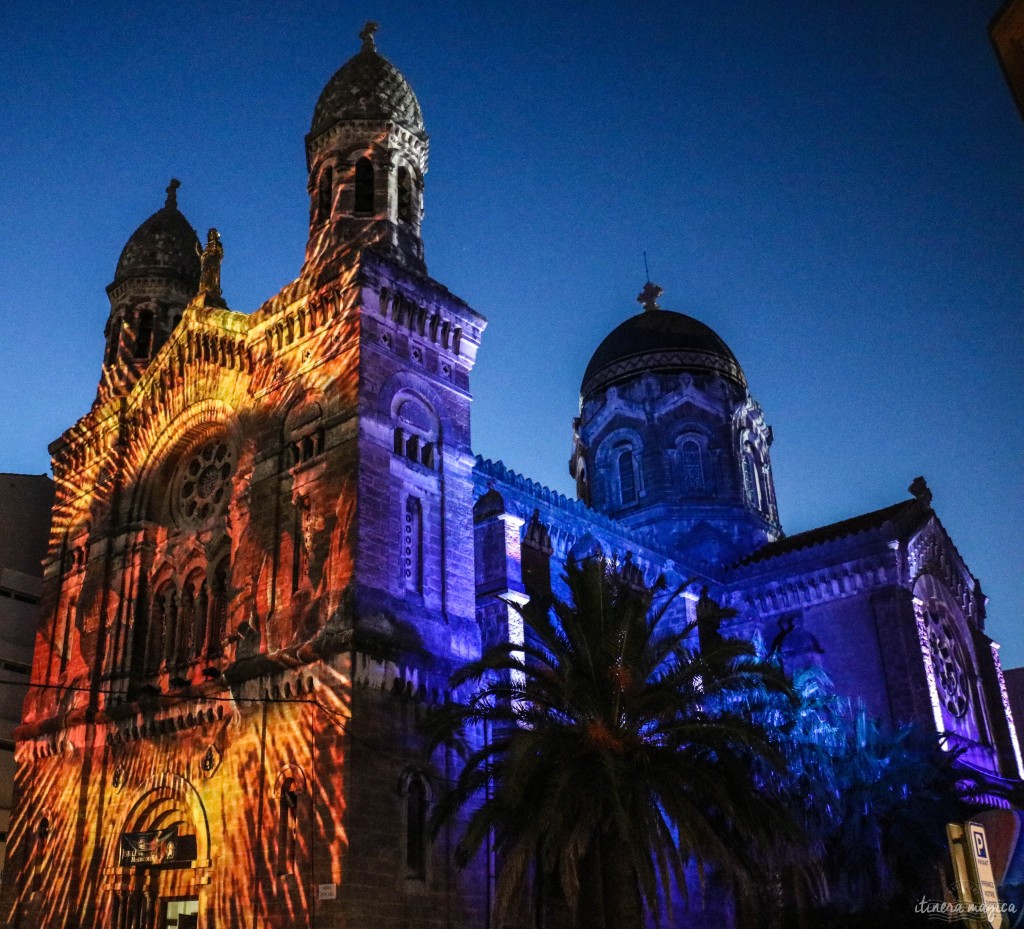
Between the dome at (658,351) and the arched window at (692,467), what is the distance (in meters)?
3.20

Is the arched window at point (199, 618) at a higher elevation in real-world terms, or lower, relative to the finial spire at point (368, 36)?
lower

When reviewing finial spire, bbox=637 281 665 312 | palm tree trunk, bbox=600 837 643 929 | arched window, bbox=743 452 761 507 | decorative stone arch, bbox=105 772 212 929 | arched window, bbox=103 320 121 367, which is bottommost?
palm tree trunk, bbox=600 837 643 929

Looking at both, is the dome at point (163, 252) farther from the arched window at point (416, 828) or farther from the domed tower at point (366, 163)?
the arched window at point (416, 828)

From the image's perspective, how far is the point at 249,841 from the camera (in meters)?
22.1

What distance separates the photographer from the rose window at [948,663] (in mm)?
33125

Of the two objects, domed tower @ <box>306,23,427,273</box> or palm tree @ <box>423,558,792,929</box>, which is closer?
palm tree @ <box>423,558,792,929</box>

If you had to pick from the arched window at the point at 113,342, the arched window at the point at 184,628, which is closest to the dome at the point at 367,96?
the arched window at the point at 113,342

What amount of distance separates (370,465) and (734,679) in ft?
28.6

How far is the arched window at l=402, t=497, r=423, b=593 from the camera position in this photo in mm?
23672

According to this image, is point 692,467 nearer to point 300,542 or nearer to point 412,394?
point 412,394

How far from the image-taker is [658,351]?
1737 inches

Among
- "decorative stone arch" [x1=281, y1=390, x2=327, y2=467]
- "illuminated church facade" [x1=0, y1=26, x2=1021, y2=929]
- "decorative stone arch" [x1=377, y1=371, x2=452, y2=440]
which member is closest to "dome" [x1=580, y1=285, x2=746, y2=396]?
"illuminated church facade" [x1=0, y1=26, x2=1021, y2=929]

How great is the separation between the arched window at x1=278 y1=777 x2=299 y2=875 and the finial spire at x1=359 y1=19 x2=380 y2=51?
1959 centimetres

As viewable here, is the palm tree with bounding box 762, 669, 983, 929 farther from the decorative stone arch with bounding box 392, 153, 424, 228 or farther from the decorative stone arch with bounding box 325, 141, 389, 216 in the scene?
the decorative stone arch with bounding box 325, 141, 389, 216
